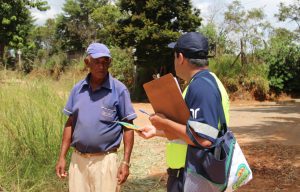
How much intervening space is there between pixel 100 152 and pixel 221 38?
23.2 metres

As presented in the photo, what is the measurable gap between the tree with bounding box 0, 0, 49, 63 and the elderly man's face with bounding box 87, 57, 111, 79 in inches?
825

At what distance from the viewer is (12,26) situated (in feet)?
79.4

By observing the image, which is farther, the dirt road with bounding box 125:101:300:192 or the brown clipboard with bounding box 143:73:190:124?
the dirt road with bounding box 125:101:300:192

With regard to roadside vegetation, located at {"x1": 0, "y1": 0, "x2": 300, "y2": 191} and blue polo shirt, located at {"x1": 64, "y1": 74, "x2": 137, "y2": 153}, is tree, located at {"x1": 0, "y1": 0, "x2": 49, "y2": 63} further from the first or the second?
blue polo shirt, located at {"x1": 64, "y1": 74, "x2": 137, "y2": 153}

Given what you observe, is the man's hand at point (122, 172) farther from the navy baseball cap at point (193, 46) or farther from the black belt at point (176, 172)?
the navy baseball cap at point (193, 46)

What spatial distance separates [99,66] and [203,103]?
1.38m

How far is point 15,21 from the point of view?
955 inches

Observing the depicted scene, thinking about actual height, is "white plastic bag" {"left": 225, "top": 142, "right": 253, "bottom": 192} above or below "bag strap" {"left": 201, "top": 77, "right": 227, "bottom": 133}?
below

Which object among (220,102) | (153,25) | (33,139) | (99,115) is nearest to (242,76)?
(153,25)

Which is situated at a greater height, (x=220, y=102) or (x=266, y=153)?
(x=220, y=102)

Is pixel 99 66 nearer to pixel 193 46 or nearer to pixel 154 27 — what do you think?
pixel 193 46

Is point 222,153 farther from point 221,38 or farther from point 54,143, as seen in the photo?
point 221,38

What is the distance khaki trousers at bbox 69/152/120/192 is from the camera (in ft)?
11.1

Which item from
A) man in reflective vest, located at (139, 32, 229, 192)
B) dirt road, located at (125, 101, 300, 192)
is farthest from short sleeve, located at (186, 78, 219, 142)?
dirt road, located at (125, 101, 300, 192)
